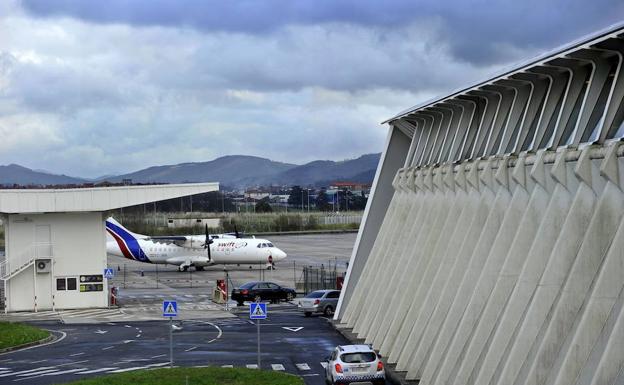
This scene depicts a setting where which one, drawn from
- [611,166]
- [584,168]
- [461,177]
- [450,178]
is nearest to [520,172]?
[584,168]

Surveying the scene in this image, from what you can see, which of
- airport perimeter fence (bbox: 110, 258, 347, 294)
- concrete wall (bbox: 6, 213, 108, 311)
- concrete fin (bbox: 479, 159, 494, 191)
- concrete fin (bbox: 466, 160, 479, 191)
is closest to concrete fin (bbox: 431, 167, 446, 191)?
concrete fin (bbox: 466, 160, 479, 191)

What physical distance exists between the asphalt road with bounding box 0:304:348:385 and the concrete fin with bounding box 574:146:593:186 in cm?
1120

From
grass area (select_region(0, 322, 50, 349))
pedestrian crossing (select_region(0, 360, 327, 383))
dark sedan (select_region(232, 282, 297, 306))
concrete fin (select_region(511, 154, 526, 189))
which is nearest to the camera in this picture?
concrete fin (select_region(511, 154, 526, 189))

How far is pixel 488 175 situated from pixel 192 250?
2414 inches

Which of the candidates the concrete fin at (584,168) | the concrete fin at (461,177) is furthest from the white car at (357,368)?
the concrete fin at (584,168)

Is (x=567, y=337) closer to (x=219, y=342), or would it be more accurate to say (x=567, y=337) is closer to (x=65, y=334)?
(x=219, y=342)

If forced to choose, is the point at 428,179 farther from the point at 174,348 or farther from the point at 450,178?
the point at 174,348

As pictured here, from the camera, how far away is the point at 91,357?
110ft

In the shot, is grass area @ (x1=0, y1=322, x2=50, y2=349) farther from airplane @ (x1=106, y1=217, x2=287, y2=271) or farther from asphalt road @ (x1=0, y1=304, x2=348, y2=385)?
airplane @ (x1=106, y1=217, x2=287, y2=271)

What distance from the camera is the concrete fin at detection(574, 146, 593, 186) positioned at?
61.8ft

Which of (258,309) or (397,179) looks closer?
(258,309)

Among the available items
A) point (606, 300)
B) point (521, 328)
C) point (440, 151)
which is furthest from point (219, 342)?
point (606, 300)

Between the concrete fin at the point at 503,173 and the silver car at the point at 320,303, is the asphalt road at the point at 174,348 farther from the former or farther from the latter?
the concrete fin at the point at 503,173

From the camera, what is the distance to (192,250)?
276 feet
